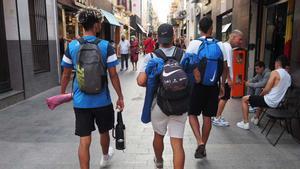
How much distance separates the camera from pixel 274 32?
7465mm

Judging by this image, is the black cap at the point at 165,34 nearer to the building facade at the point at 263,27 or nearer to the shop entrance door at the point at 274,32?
the building facade at the point at 263,27

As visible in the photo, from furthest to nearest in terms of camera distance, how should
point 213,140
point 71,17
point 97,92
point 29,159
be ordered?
point 71,17 < point 213,140 < point 29,159 < point 97,92

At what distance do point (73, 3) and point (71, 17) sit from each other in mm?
1009

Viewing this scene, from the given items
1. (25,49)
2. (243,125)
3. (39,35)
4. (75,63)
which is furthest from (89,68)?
(39,35)

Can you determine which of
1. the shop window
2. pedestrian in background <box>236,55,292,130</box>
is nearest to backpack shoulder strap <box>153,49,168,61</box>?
pedestrian in background <box>236,55,292,130</box>

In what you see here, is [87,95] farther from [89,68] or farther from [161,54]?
[161,54]

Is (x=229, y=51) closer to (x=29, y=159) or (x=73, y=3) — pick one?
(x=29, y=159)

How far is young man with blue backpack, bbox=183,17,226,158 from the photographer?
3908 millimetres

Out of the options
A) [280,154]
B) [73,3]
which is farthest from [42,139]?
[73,3]

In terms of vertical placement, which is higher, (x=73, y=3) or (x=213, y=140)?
(x=73, y=3)

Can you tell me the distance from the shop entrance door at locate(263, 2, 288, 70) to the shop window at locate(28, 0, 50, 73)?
21.3 feet

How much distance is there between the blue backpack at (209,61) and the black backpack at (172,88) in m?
0.78

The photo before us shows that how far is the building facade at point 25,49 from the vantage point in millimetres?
7543

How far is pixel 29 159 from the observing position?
13.7 ft
